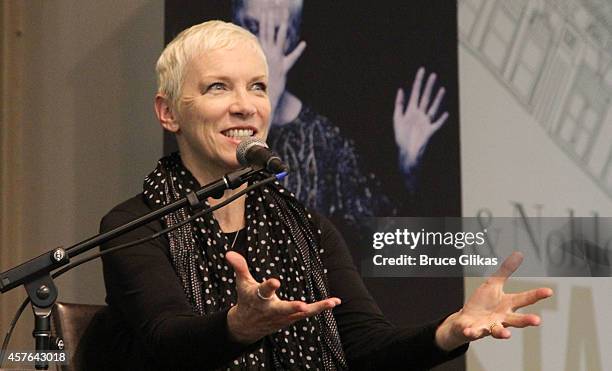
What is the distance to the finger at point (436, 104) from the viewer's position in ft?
9.84

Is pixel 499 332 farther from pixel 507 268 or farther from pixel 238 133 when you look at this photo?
pixel 238 133

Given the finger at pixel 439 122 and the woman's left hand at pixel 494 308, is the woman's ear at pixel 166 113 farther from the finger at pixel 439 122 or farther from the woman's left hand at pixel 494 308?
the finger at pixel 439 122

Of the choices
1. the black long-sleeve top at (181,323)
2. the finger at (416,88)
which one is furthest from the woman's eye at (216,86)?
the finger at (416,88)

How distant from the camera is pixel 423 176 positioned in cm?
295

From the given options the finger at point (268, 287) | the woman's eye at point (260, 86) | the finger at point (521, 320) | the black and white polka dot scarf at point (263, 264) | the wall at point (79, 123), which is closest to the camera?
the finger at point (268, 287)

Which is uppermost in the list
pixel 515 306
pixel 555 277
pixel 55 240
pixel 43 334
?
pixel 55 240

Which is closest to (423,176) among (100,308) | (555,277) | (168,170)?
(555,277)

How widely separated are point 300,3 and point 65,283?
4.14 ft

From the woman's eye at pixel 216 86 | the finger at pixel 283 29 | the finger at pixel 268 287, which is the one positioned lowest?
the finger at pixel 268 287

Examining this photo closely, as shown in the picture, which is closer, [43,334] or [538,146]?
[43,334]

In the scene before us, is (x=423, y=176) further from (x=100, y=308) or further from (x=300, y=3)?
(x=100, y=308)

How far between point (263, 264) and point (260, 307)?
57 cm

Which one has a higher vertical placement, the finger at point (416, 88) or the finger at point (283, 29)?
the finger at point (283, 29)

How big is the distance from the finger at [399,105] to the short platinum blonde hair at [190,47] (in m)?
0.92
